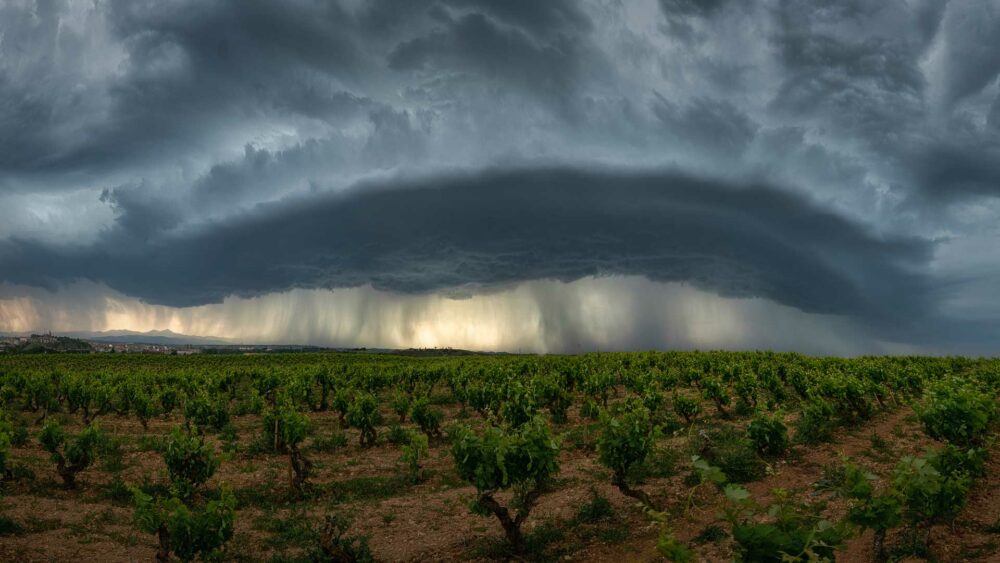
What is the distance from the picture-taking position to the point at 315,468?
90.1 ft

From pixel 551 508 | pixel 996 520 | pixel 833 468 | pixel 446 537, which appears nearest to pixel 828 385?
pixel 833 468

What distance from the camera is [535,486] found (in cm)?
1822

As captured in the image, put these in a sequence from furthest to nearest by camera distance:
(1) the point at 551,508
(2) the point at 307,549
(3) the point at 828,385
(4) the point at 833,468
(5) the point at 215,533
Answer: (3) the point at 828,385
(4) the point at 833,468
(1) the point at 551,508
(2) the point at 307,549
(5) the point at 215,533

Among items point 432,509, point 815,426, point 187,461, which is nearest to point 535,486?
point 432,509

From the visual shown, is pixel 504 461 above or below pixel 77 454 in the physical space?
above

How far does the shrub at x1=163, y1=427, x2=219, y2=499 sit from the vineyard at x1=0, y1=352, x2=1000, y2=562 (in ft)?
0.24

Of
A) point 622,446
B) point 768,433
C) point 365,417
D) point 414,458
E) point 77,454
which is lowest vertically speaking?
point 77,454

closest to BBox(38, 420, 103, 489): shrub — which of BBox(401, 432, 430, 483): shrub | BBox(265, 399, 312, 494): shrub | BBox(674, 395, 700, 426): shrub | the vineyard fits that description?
the vineyard

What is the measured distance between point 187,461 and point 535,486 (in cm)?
1338

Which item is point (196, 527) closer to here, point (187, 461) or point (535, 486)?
point (187, 461)

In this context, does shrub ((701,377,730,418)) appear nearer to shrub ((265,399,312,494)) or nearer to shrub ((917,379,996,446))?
shrub ((917,379,996,446))

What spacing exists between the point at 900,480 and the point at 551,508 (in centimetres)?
1397

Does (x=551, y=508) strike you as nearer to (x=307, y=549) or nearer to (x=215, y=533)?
(x=307, y=549)

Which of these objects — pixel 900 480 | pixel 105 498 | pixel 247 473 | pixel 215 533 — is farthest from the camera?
pixel 247 473
